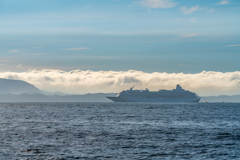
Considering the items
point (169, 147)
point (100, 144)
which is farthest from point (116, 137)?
point (169, 147)

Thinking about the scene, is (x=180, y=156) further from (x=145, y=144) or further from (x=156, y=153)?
(x=145, y=144)

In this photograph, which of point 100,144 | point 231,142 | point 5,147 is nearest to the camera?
point 5,147

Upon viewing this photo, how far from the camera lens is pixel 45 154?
32688 mm

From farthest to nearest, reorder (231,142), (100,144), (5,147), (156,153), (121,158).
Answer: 1. (231,142)
2. (100,144)
3. (5,147)
4. (156,153)
5. (121,158)

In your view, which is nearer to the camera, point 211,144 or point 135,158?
point 135,158

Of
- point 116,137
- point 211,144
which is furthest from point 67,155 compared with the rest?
point 211,144

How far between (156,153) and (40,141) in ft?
52.9

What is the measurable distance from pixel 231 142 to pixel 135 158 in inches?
679

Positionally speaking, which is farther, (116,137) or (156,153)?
(116,137)

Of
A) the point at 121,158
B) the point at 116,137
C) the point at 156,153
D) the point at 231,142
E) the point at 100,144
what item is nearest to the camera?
the point at 121,158

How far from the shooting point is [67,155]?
106ft

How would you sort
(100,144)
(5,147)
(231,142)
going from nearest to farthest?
(5,147), (100,144), (231,142)

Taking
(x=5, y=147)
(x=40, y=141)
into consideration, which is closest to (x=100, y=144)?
(x=40, y=141)

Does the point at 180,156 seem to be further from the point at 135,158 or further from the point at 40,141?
the point at 40,141
